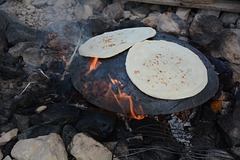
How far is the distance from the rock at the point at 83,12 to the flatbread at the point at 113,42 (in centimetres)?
222

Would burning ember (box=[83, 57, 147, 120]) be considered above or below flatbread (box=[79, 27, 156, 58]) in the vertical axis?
below

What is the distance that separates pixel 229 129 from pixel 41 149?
2.67 m

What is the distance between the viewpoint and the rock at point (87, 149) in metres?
2.60

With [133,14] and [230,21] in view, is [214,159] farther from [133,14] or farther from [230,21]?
[133,14]

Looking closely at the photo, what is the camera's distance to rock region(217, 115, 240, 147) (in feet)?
9.37

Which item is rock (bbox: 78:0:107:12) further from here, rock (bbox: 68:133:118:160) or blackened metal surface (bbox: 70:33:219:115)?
rock (bbox: 68:133:118:160)

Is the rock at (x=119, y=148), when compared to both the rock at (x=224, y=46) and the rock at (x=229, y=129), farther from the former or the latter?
the rock at (x=224, y=46)

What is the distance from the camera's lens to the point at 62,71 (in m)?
3.79

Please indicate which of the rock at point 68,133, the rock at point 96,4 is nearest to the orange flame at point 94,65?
the rock at point 68,133

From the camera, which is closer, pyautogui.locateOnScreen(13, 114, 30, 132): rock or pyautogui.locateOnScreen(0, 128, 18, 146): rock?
pyautogui.locateOnScreen(0, 128, 18, 146): rock

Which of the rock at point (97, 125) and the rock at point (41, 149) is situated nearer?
the rock at point (41, 149)

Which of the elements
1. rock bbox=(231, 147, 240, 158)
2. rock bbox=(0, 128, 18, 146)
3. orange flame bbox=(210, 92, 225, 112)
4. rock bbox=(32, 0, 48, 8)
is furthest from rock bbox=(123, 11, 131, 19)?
rock bbox=(231, 147, 240, 158)

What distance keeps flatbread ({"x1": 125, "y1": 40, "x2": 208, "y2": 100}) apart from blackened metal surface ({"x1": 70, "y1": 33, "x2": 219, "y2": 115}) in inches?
2.9

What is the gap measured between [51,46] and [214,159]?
3.50 metres
